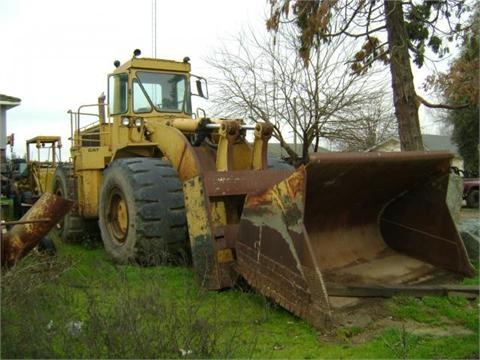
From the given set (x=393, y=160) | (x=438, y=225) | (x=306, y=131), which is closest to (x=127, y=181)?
(x=393, y=160)

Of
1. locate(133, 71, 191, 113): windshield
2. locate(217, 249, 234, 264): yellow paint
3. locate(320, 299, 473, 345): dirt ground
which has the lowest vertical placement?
locate(320, 299, 473, 345): dirt ground

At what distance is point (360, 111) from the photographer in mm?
22891

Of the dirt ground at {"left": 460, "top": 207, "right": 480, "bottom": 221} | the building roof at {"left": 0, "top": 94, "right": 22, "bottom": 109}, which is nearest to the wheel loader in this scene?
the building roof at {"left": 0, "top": 94, "right": 22, "bottom": 109}

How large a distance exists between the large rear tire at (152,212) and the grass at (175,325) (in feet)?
1.77

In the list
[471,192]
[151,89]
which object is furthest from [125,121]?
[471,192]

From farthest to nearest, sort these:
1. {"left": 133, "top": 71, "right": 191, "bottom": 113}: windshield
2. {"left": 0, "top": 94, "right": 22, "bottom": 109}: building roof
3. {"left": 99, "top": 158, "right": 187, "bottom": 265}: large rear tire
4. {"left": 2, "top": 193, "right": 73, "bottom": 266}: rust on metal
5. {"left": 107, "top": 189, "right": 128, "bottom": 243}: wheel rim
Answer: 1. {"left": 0, "top": 94, "right": 22, "bottom": 109}: building roof
2. {"left": 133, "top": 71, "right": 191, "bottom": 113}: windshield
3. {"left": 107, "top": 189, "right": 128, "bottom": 243}: wheel rim
4. {"left": 99, "top": 158, "right": 187, "bottom": 265}: large rear tire
5. {"left": 2, "top": 193, "right": 73, "bottom": 266}: rust on metal

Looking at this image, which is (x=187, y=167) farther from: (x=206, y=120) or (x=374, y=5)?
(x=374, y=5)

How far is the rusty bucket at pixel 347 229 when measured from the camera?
545cm

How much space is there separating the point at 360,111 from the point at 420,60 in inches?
406

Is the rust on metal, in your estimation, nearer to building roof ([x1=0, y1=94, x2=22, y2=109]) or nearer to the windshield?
the windshield

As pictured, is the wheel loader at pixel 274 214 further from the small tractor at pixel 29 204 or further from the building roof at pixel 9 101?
the building roof at pixel 9 101

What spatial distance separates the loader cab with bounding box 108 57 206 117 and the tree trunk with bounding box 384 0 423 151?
451 cm

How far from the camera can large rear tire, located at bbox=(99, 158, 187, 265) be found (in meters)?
7.18

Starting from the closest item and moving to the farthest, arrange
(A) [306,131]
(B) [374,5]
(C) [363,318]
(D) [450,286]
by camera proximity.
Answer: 1. (C) [363,318]
2. (D) [450,286]
3. (B) [374,5]
4. (A) [306,131]
